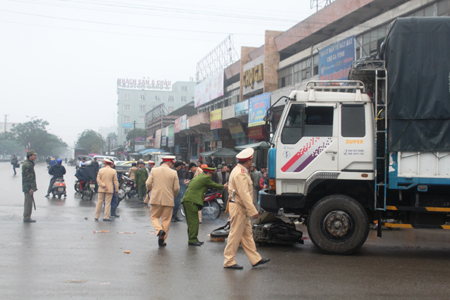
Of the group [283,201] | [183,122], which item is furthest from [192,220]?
[183,122]

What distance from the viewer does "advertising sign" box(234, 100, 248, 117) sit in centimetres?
2708

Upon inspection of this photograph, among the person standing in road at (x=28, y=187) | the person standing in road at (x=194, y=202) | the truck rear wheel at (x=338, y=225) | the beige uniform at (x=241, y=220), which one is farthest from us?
the person standing in road at (x=28, y=187)

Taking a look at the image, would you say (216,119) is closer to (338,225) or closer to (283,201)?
(283,201)

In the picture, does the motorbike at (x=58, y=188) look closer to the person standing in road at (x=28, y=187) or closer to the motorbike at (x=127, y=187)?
the motorbike at (x=127, y=187)

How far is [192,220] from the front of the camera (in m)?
8.92

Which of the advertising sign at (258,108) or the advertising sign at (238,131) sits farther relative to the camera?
the advertising sign at (238,131)

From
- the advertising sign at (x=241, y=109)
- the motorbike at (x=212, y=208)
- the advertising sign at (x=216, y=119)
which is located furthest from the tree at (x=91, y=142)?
the motorbike at (x=212, y=208)

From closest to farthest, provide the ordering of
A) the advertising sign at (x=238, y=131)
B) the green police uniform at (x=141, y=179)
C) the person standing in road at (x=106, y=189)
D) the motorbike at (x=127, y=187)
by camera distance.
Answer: the person standing in road at (x=106, y=189), the green police uniform at (x=141, y=179), the motorbike at (x=127, y=187), the advertising sign at (x=238, y=131)

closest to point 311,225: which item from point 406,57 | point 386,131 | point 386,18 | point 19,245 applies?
point 386,131

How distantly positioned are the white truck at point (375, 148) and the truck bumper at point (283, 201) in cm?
2

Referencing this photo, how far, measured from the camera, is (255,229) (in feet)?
29.5

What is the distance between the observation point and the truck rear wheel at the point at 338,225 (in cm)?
792

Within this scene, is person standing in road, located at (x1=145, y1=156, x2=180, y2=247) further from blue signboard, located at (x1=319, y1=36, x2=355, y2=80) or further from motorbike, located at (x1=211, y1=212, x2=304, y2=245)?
blue signboard, located at (x1=319, y1=36, x2=355, y2=80)

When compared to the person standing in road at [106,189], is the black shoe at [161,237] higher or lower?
lower
